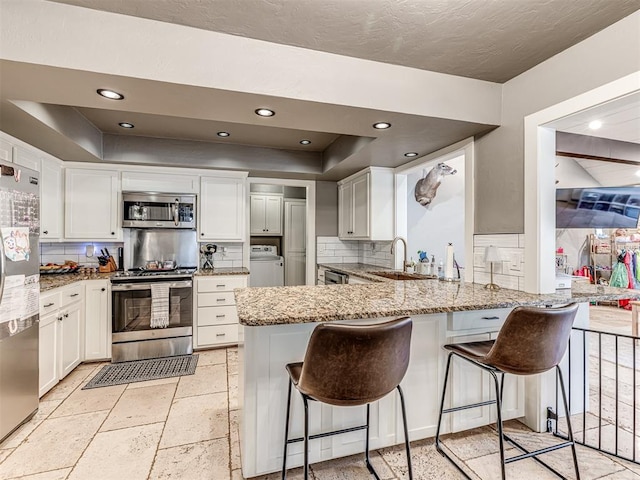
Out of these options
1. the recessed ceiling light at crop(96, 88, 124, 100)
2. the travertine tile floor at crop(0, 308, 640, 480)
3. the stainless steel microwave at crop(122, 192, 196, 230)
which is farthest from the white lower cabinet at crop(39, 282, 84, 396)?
the recessed ceiling light at crop(96, 88, 124, 100)

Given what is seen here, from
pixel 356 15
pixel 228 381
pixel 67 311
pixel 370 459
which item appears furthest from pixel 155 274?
pixel 356 15

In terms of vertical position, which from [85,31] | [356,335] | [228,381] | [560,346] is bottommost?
[228,381]

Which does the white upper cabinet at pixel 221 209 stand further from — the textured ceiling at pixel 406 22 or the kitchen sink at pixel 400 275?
the textured ceiling at pixel 406 22

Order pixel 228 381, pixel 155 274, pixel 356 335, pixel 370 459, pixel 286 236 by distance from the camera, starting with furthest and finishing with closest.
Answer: pixel 286 236, pixel 155 274, pixel 228 381, pixel 370 459, pixel 356 335

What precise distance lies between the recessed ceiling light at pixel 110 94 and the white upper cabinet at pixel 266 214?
4.02 meters

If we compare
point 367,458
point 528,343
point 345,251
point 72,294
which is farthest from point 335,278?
point 72,294

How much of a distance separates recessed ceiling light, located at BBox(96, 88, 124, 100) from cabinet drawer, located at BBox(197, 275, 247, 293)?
83.7 inches

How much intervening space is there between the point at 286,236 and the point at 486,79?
4.28 metres

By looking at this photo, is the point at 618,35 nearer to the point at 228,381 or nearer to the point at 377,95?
the point at 377,95

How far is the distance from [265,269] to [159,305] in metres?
2.22

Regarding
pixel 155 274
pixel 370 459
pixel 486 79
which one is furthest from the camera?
pixel 155 274

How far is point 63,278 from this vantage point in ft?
9.93

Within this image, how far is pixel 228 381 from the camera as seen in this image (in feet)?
9.30

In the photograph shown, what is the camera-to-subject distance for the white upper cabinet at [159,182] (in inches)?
143
